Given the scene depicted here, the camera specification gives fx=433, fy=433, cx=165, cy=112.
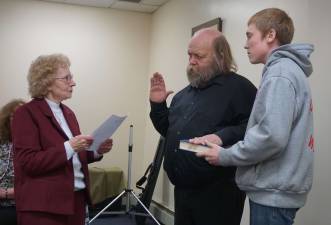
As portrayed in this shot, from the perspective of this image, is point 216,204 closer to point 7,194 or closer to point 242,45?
point 7,194

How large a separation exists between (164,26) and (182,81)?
962 mm

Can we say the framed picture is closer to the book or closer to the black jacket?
the black jacket

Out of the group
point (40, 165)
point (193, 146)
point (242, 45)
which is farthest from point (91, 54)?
point (193, 146)

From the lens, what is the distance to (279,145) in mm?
1416

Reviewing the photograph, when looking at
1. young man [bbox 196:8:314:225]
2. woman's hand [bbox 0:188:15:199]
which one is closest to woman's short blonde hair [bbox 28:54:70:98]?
woman's hand [bbox 0:188:15:199]

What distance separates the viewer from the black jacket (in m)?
1.90

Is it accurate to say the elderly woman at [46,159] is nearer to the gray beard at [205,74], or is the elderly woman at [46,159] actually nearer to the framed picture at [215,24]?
the gray beard at [205,74]

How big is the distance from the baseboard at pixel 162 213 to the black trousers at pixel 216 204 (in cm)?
250

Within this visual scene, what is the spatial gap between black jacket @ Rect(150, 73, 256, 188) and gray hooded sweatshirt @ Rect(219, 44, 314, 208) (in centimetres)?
34

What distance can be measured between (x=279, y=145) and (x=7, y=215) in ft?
5.86

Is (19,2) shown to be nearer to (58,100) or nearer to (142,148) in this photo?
(142,148)

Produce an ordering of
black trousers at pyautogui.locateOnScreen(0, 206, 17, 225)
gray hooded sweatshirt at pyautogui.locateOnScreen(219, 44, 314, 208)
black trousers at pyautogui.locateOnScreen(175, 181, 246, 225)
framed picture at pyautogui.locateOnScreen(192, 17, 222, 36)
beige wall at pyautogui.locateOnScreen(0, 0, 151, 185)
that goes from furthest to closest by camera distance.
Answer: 1. beige wall at pyautogui.locateOnScreen(0, 0, 151, 185)
2. framed picture at pyautogui.locateOnScreen(192, 17, 222, 36)
3. black trousers at pyautogui.locateOnScreen(0, 206, 17, 225)
4. black trousers at pyautogui.locateOnScreen(175, 181, 246, 225)
5. gray hooded sweatshirt at pyautogui.locateOnScreen(219, 44, 314, 208)

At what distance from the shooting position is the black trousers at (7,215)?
253 cm

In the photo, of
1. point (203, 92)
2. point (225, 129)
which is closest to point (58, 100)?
point (203, 92)
